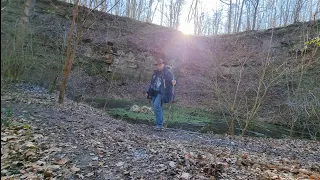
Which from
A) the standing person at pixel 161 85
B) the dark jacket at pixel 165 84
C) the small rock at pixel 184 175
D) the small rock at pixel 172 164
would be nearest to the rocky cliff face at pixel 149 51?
the standing person at pixel 161 85

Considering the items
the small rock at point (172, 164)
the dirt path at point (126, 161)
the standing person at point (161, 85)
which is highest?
the standing person at point (161, 85)

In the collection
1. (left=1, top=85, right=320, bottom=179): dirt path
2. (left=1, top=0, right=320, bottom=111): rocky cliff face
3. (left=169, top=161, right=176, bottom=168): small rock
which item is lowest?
(left=1, top=85, right=320, bottom=179): dirt path

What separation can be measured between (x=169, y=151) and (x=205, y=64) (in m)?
19.8

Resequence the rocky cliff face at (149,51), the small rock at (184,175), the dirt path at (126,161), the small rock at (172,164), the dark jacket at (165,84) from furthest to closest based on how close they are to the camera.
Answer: the rocky cliff face at (149,51) → the dark jacket at (165,84) → the small rock at (172,164) → the dirt path at (126,161) → the small rock at (184,175)

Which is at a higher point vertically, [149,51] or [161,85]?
[149,51]

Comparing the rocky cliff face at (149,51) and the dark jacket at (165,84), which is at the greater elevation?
the rocky cliff face at (149,51)

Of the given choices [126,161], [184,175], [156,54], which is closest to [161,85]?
[126,161]

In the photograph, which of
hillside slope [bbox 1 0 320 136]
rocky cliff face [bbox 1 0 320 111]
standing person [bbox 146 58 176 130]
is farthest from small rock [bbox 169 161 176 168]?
rocky cliff face [bbox 1 0 320 111]

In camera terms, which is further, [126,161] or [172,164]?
[126,161]

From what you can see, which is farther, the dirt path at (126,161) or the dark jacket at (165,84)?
the dark jacket at (165,84)

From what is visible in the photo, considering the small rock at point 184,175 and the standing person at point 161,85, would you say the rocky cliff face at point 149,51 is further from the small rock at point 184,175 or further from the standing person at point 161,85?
the small rock at point 184,175

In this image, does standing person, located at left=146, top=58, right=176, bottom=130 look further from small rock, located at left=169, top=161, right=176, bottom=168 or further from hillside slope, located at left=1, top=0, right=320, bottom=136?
hillside slope, located at left=1, top=0, right=320, bottom=136

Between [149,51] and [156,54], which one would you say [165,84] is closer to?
[149,51]

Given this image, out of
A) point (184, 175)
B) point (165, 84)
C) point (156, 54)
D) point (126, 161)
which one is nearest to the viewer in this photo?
point (184, 175)
